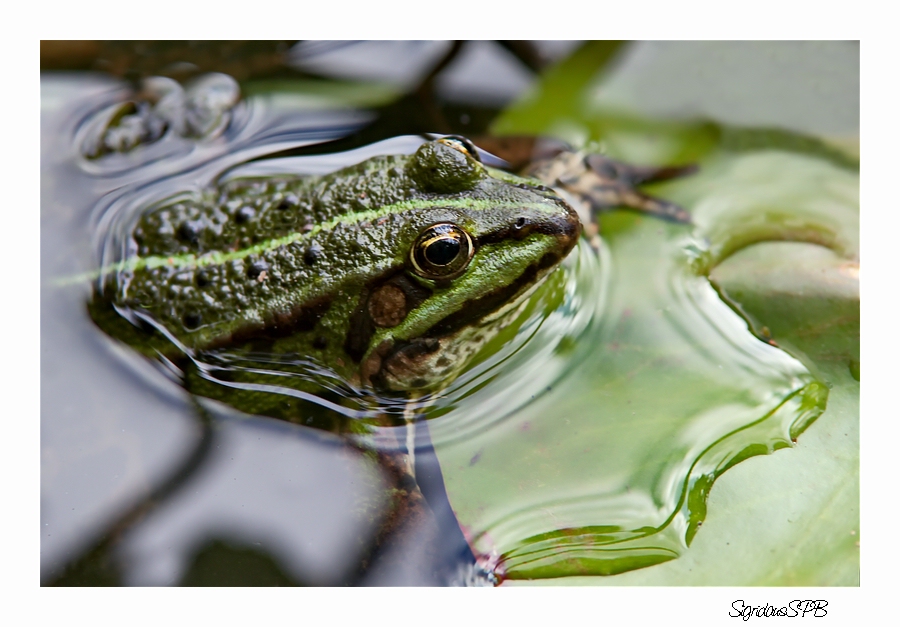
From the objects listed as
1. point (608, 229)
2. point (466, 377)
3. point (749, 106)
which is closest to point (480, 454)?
point (466, 377)

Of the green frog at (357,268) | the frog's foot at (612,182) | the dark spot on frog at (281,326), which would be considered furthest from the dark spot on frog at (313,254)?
the frog's foot at (612,182)

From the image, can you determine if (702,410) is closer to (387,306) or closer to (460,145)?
(387,306)

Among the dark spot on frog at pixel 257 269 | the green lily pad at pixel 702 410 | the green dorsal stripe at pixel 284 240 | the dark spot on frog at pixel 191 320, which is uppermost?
the green dorsal stripe at pixel 284 240

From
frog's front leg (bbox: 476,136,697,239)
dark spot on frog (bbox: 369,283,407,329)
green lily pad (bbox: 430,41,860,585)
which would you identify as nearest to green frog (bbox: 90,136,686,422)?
dark spot on frog (bbox: 369,283,407,329)

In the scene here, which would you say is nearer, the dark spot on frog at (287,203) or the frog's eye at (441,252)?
the frog's eye at (441,252)

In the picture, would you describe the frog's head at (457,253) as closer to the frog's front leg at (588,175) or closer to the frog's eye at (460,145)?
the frog's eye at (460,145)

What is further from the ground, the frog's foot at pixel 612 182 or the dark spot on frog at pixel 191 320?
the frog's foot at pixel 612 182

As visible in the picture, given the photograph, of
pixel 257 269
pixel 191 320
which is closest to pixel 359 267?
pixel 257 269
